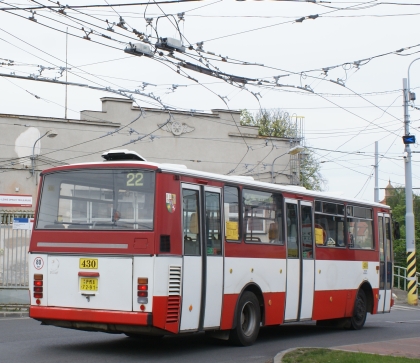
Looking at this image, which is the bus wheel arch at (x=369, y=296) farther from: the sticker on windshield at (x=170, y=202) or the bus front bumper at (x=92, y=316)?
the bus front bumper at (x=92, y=316)

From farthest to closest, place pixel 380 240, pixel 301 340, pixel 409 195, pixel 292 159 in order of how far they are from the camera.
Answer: pixel 292 159 < pixel 409 195 < pixel 380 240 < pixel 301 340

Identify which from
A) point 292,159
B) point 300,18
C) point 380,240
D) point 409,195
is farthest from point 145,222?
point 292,159

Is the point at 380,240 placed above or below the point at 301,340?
above

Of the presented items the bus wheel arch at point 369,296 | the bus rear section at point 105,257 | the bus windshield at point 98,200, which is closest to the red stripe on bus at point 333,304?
the bus wheel arch at point 369,296

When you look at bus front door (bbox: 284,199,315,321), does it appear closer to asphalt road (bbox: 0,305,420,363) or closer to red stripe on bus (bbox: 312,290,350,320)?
red stripe on bus (bbox: 312,290,350,320)

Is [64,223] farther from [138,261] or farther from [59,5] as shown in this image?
[59,5]

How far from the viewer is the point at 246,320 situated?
44.8 feet

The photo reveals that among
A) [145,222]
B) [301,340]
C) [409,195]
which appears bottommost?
[301,340]

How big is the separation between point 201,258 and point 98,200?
1810 millimetres

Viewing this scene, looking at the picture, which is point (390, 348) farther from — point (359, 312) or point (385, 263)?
point (385, 263)

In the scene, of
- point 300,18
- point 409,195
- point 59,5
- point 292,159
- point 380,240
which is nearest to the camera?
point 59,5

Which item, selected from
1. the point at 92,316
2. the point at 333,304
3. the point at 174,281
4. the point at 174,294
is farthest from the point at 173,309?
the point at 333,304

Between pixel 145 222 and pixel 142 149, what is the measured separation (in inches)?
1222

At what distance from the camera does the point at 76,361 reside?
10867 millimetres
